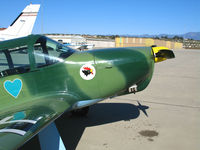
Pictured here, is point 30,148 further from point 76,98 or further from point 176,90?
point 176,90

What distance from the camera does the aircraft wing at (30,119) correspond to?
1923 millimetres

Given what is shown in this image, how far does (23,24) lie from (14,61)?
16786 millimetres

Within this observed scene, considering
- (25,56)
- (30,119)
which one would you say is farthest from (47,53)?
(30,119)

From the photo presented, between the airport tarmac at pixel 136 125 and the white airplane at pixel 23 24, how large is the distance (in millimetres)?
14914

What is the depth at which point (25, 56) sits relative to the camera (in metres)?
3.36

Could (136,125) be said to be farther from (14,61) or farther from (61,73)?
A: (14,61)

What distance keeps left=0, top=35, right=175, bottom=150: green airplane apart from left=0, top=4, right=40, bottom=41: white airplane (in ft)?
51.4

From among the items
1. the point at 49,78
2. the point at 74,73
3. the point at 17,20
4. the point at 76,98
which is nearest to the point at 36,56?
the point at 49,78

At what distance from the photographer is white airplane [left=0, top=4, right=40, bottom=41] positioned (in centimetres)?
1770

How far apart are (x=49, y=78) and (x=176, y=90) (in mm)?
5570

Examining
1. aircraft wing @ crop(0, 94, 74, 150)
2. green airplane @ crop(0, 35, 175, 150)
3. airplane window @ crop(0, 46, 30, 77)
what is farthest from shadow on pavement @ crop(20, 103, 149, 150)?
airplane window @ crop(0, 46, 30, 77)

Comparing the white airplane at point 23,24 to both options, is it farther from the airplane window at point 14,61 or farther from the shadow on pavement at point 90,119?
the airplane window at point 14,61

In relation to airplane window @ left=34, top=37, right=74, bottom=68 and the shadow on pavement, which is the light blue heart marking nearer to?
airplane window @ left=34, top=37, right=74, bottom=68

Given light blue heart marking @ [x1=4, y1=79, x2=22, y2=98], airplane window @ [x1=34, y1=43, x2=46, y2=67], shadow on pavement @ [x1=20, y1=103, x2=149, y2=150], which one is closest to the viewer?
light blue heart marking @ [x1=4, y1=79, x2=22, y2=98]
